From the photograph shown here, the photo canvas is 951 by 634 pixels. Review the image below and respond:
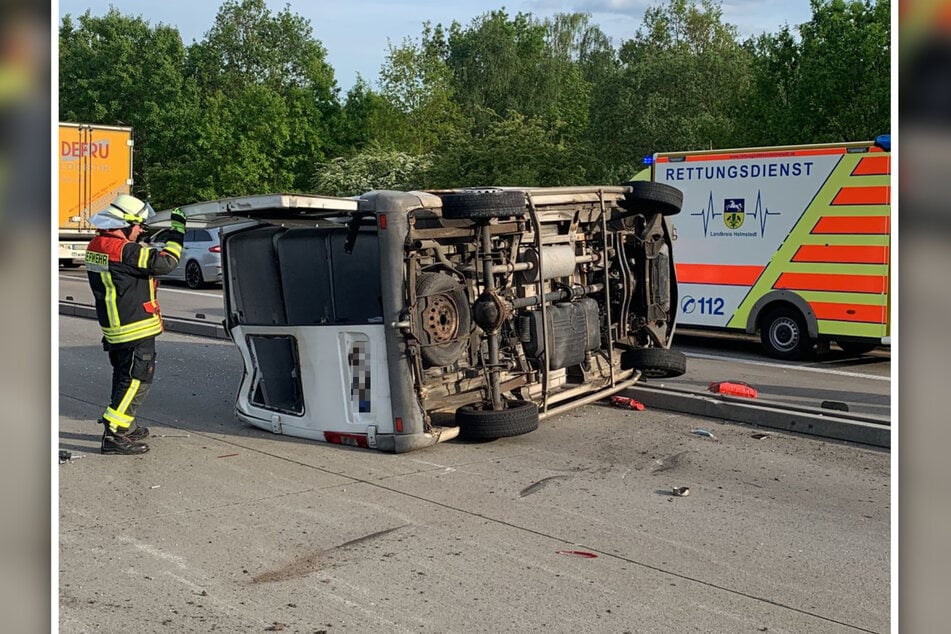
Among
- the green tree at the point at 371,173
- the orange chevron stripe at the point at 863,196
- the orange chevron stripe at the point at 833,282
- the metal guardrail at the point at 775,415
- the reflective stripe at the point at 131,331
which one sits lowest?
the metal guardrail at the point at 775,415

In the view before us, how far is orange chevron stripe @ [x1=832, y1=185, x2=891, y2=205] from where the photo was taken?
11.9 m

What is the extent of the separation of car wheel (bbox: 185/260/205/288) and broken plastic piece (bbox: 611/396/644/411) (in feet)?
55.4

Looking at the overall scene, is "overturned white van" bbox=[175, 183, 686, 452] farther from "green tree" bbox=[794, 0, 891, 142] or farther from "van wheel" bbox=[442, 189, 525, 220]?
"green tree" bbox=[794, 0, 891, 142]

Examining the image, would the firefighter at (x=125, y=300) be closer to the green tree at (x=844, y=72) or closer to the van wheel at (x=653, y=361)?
the van wheel at (x=653, y=361)

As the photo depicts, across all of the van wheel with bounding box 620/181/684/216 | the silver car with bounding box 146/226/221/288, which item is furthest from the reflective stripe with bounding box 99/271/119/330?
the silver car with bounding box 146/226/221/288

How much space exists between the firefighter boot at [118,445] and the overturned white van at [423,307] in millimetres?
1102

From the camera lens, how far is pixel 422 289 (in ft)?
23.2

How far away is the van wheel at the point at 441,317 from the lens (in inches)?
279

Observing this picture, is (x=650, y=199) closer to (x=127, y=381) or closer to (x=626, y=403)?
(x=626, y=403)

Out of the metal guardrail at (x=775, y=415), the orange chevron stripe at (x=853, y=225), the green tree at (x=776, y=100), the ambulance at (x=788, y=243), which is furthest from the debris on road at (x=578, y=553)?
the green tree at (x=776, y=100)
